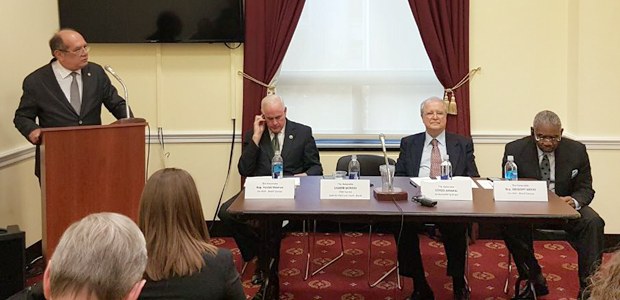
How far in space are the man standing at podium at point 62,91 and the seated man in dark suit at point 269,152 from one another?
1.12 meters

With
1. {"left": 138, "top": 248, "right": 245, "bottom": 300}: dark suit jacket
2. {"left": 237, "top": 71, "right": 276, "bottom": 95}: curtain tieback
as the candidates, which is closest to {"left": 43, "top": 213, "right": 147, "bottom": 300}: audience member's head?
{"left": 138, "top": 248, "right": 245, "bottom": 300}: dark suit jacket

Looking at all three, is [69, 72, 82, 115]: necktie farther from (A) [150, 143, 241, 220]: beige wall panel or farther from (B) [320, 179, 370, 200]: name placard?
(B) [320, 179, 370, 200]: name placard

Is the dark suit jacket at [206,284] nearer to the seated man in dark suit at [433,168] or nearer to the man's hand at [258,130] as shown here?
the seated man in dark suit at [433,168]

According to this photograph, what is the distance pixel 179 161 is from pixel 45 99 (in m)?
1.56

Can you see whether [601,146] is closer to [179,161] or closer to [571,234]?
[571,234]

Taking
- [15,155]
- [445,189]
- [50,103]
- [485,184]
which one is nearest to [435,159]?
[485,184]

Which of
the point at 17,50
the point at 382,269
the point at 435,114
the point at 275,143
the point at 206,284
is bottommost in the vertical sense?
the point at 382,269

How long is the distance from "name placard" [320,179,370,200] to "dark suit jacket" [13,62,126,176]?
1.90m

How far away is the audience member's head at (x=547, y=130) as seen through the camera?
4078 mm

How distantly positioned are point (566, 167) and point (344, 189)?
1559 mm

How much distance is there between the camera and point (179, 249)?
2.14 metres

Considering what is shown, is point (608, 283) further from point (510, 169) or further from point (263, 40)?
point (263, 40)

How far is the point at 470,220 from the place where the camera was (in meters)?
3.28

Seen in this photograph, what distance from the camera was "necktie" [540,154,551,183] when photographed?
4280 mm
